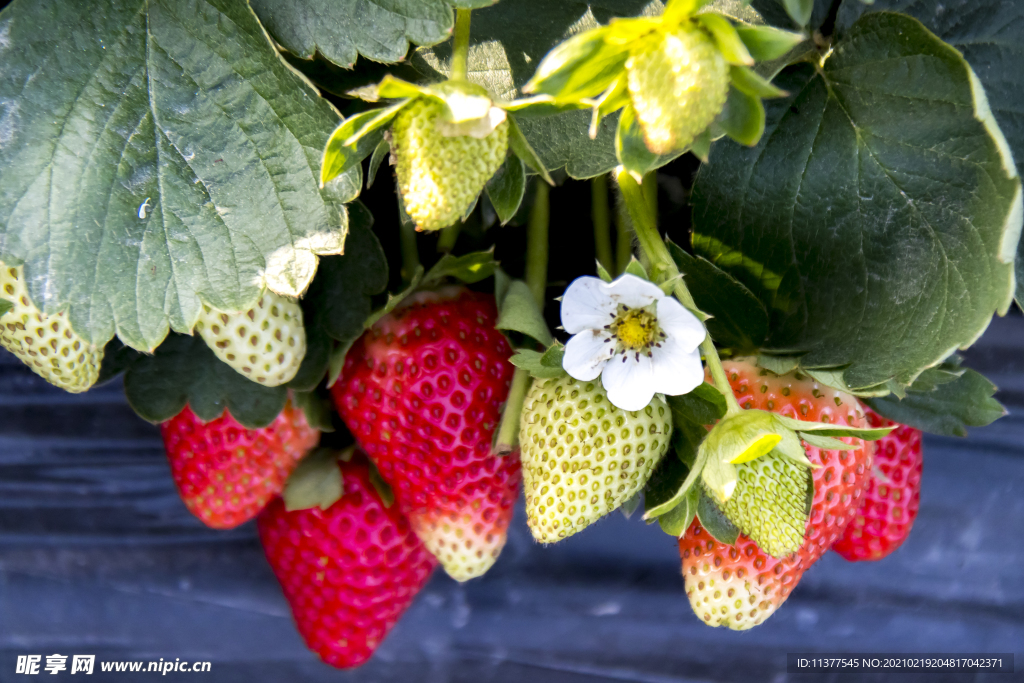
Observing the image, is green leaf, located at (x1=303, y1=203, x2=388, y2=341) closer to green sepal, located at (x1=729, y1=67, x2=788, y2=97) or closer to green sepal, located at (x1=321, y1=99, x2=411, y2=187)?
green sepal, located at (x1=321, y1=99, x2=411, y2=187)

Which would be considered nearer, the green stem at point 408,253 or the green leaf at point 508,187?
the green leaf at point 508,187

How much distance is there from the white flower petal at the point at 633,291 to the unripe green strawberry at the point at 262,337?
21 centimetres

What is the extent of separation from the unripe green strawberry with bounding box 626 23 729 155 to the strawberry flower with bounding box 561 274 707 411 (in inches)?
3.5

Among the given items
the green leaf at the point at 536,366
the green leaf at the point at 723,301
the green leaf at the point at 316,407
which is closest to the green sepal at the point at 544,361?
the green leaf at the point at 536,366

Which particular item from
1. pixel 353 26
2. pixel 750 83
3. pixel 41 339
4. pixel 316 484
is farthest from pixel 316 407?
pixel 750 83

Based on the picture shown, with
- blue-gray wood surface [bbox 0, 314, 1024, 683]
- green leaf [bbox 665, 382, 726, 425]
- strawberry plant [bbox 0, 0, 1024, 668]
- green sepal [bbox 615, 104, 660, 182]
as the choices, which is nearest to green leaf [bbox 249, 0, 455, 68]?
strawberry plant [bbox 0, 0, 1024, 668]

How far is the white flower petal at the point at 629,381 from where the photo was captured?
38 centimetres

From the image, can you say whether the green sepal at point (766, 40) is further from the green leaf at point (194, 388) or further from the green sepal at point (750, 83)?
the green leaf at point (194, 388)

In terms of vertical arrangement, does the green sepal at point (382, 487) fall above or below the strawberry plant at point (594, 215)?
below

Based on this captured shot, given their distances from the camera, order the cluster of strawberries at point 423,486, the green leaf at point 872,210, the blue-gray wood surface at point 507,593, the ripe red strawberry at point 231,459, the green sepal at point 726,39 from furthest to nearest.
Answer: the blue-gray wood surface at point 507,593
the ripe red strawberry at point 231,459
the cluster of strawberries at point 423,486
the green leaf at point 872,210
the green sepal at point 726,39

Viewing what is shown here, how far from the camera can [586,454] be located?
390mm

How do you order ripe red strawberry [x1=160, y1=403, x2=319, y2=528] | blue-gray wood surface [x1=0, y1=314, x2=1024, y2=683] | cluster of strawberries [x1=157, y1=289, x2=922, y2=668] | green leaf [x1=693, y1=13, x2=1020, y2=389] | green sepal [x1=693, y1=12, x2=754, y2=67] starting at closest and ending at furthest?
green sepal [x1=693, y1=12, x2=754, y2=67] < green leaf [x1=693, y1=13, x2=1020, y2=389] < cluster of strawberries [x1=157, y1=289, x2=922, y2=668] < ripe red strawberry [x1=160, y1=403, x2=319, y2=528] < blue-gray wood surface [x1=0, y1=314, x2=1024, y2=683]

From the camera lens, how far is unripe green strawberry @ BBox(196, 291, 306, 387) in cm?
46

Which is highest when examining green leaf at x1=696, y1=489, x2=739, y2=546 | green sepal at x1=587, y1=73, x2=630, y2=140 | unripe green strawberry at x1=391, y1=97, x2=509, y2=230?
green sepal at x1=587, y1=73, x2=630, y2=140
